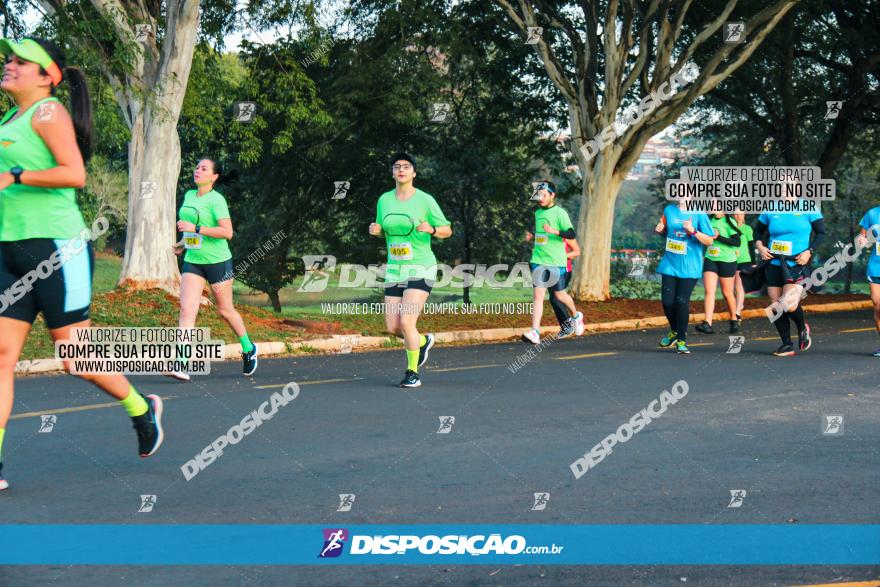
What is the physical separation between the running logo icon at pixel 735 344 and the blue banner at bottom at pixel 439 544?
9419mm

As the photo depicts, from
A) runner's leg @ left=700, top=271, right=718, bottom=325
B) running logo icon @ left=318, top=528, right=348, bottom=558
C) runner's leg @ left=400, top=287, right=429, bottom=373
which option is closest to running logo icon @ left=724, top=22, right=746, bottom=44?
runner's leg @ left=700, top=271, right=718, bottom=325

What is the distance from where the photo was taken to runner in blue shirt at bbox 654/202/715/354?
14.7 m

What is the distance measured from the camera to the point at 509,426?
8.69 m

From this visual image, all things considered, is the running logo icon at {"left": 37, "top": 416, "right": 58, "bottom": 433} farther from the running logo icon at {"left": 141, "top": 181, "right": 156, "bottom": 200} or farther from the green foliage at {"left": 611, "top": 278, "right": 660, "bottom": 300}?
the green foliage at {"left": 611, "top": 278, "right": 660, "bottom": 300}

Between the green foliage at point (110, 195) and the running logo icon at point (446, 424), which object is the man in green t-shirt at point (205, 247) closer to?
the running logo icon at point (446, 424)

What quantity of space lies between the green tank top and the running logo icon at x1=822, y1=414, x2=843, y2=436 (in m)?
5.54

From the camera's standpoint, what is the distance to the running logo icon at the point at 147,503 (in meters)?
5.84

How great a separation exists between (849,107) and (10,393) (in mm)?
28712

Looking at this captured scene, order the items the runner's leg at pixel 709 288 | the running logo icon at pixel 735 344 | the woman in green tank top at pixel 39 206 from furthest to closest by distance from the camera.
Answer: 1. the runner's leg at pixel 709 288
2. the running logo icon at pixel 735 344
3. the woman in green tank top at pixel 39 206

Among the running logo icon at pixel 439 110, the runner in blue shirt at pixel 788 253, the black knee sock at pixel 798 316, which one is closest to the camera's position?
the runner in blue shirt at pixel 788 253

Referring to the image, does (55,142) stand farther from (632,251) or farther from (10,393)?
(632,251)

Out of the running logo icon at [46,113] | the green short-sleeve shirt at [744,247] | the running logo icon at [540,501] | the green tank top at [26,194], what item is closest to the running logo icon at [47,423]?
the green tank top at [26,194]

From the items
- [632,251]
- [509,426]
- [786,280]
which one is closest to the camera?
[509,426]

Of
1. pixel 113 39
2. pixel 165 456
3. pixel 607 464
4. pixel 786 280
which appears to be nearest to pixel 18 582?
pixel 165 456
